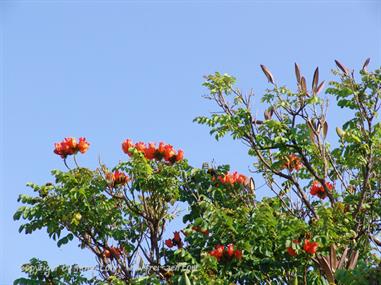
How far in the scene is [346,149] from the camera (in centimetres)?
895

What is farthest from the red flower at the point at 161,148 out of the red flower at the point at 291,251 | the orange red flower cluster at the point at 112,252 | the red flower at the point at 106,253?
the red flower at the point at 291,251

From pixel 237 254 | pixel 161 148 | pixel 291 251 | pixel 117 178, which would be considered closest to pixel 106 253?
pixel 117 178

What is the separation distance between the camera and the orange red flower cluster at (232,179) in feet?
30.1

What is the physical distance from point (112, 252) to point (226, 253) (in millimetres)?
1547

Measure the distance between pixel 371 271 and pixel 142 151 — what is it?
382 centimetres

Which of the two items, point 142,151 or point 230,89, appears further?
point 230,89

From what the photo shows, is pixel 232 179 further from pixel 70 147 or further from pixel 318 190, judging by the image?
pixel 70 147

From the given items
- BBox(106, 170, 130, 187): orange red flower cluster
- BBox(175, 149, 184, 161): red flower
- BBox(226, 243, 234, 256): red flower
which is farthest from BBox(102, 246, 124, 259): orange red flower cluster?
BBox(226, 243, 234, 256): red flower

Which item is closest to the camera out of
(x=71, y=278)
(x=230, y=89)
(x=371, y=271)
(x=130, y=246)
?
(x=371, y=271)

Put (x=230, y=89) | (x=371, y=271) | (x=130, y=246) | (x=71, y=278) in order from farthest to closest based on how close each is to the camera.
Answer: (x=230, y=89)
(x=130, y=246)
(x=71, y=278)
(x=371, y=271)

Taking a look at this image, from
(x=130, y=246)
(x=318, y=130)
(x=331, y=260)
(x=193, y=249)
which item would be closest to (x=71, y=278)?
(x=130, y=246)

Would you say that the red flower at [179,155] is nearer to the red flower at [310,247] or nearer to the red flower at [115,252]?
the red flower at [115,252]

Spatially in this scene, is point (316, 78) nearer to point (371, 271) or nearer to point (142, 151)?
point (142, 151)

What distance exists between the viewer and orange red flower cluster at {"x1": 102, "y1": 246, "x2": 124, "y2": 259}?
862cm
